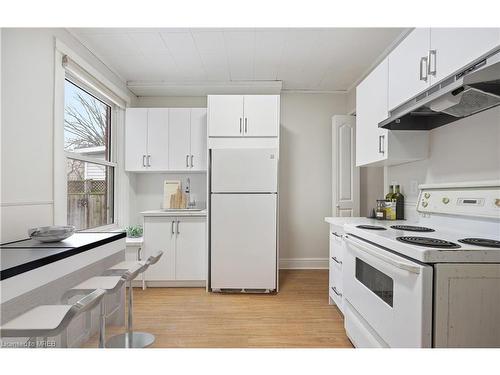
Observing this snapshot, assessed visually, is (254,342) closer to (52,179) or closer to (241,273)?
(241,273)

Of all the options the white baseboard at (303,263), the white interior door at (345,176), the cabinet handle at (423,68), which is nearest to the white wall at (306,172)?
the white baseboard at (303,263)

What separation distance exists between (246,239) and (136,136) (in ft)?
6.24

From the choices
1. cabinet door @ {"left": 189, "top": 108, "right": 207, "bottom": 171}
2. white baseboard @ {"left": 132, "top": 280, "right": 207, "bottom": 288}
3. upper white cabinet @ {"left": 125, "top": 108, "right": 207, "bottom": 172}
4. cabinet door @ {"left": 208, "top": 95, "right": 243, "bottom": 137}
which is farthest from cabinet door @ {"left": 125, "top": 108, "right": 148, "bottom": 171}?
white baseboard @ {"left": 132, "top": 280, "right": 207, "bottom": 288}

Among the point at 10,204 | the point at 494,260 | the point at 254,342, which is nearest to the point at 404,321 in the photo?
the point at 494,260

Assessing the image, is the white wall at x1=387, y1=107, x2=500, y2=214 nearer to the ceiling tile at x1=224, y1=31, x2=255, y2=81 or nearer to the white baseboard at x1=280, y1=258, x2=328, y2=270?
the ceiling tile at x1=224, y1=31, x2=255, y2=81

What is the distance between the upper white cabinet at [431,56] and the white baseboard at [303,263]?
2.64 metres

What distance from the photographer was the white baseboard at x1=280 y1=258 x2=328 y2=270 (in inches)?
166

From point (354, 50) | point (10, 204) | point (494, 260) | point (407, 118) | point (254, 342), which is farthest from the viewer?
point (354, 50)

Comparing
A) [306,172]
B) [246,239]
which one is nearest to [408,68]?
[246,239]

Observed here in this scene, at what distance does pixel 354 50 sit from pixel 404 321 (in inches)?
105

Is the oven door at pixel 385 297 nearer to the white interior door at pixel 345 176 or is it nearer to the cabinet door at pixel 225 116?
the cabinet door at pixel 225 116

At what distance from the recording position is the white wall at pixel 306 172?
424cm

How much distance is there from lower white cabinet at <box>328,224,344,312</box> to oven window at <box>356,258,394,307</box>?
686 mm

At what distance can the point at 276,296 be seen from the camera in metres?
3.15
